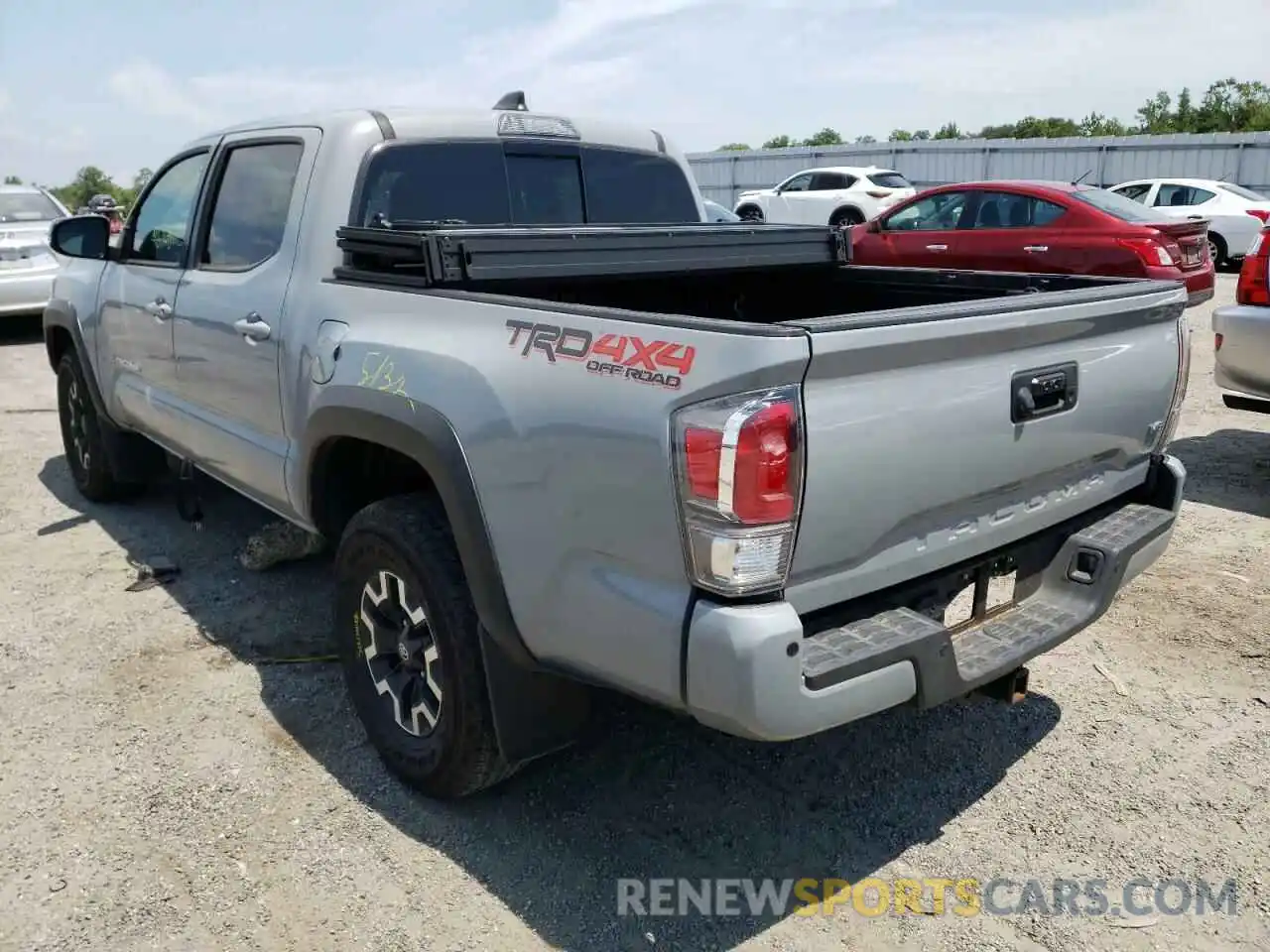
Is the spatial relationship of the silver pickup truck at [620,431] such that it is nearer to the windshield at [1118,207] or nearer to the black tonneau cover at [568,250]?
the black tonneau cover at [568,250]

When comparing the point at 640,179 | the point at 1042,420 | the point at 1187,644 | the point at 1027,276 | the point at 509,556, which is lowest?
the point at 1187,644

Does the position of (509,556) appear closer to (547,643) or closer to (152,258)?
(547,643)

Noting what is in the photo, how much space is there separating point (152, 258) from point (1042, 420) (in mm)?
3820

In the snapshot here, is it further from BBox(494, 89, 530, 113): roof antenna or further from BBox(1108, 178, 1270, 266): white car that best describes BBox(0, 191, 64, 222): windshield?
BBox(1108, 178, 1270, 266): white car

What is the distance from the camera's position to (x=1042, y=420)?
268 cm

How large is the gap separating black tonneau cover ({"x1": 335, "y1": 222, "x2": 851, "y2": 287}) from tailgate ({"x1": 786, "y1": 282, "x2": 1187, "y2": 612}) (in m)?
1.22

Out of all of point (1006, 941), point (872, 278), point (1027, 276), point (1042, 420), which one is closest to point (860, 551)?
point (1042, 420)

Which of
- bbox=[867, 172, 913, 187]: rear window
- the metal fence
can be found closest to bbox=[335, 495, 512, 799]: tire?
bbox=[867, 172, 913, 187]: rear window

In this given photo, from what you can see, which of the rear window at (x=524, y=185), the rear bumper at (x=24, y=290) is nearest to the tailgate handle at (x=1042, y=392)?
the rear window at (x=524, y=185)

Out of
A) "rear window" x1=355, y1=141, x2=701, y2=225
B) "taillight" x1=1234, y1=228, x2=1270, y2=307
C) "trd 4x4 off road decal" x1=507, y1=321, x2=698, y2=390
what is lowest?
"taillight" x1=1234, y1=228, x2=1270, y2=307

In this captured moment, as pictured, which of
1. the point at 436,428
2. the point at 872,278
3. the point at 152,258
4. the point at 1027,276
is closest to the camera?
the point at 436,428

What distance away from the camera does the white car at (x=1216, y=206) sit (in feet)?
56.1

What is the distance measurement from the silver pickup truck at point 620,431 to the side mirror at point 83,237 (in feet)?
2.68

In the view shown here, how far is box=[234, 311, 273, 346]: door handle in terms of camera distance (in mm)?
3553
